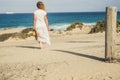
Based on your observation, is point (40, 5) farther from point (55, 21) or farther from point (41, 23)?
point (55, 21)

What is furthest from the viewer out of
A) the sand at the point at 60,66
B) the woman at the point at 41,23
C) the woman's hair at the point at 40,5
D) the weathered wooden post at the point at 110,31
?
the woman at the point at 41,23

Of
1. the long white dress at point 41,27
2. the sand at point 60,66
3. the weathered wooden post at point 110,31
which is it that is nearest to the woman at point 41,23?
the long white dress at point 41,27

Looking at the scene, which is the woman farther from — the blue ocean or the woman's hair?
the blue ocean

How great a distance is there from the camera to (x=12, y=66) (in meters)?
9.45

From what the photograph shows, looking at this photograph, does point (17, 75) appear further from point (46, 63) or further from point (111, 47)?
A: point (111, 47)

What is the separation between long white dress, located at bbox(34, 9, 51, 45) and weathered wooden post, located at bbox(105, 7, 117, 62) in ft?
11.1

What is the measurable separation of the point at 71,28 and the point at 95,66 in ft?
62.5

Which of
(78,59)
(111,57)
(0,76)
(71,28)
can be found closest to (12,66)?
(0,76)

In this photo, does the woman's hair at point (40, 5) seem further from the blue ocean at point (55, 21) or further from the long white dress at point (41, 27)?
the blue ocean at point (55, 21)

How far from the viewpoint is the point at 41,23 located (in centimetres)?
1172

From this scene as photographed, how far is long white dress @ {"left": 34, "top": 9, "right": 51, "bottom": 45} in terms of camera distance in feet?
37.9

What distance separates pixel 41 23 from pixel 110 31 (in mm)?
3590

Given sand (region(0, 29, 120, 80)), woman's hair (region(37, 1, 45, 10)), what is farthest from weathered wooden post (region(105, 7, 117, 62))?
woman's hair (region(37, 1, 45, 10))

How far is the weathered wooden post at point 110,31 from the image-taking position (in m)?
8.65
